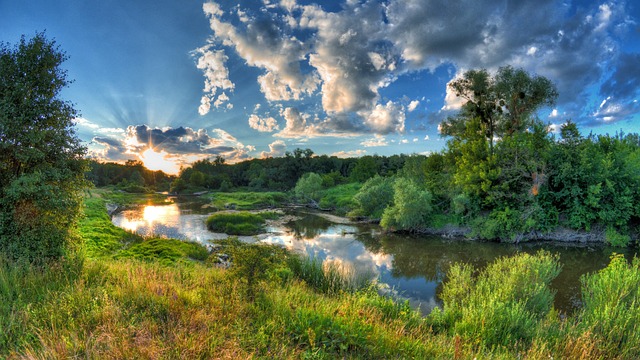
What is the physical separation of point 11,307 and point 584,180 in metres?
36.3

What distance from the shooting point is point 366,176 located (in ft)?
281

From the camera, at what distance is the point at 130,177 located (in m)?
126

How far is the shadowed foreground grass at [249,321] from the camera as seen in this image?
5324 mm

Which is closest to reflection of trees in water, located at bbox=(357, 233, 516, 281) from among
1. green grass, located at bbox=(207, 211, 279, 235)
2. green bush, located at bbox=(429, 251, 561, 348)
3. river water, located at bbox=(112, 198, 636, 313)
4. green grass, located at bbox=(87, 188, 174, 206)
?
river water, located at bbox=(112, 198, 636, 313)

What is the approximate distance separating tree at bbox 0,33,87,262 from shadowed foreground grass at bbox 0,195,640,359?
1164 millimetres

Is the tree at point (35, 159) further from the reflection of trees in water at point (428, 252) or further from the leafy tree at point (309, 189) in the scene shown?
the leafy tree at point (309, 189)

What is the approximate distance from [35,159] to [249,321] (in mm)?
9061

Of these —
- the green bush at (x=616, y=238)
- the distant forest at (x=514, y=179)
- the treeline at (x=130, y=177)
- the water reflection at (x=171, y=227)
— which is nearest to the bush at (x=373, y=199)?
the distant forest at (x=514, y=179)

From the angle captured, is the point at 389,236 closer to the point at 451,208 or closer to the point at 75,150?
the point at 451,208

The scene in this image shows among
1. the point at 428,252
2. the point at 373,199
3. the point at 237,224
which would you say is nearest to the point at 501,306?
the point at 428,252

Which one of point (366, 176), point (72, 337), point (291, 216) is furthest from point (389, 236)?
point (366, 176)

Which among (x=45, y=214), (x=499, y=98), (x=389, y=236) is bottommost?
(x=389, y=236)

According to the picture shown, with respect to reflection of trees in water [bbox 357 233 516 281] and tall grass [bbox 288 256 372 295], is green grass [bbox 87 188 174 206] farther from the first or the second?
tall grass [bbox 288 256 372 295]

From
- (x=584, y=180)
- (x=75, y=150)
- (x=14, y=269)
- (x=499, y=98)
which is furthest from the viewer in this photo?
(x=499, y=98)
